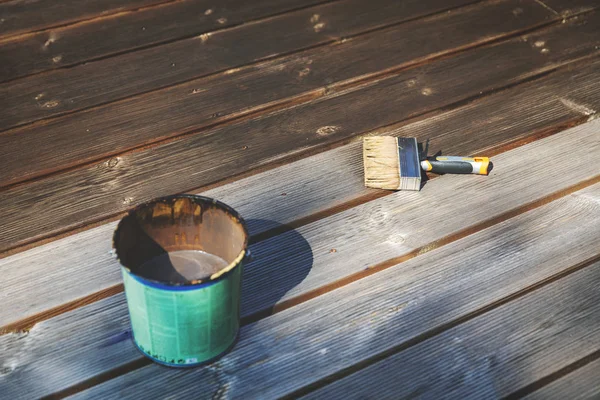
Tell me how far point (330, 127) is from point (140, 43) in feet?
2.45

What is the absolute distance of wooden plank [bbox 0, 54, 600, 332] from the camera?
166cm

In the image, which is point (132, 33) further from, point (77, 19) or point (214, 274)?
point (214, 274)

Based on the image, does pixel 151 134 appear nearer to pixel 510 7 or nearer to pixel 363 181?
pixel 363 181

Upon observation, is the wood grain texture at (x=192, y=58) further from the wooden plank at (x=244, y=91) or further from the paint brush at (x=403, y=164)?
the paint brush at (x=403, y=164)

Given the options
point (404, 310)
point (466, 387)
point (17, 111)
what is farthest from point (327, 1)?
point (466, 387)

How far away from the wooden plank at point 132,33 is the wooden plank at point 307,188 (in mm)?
621

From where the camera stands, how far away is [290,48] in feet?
8.01

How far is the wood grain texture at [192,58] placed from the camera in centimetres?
221

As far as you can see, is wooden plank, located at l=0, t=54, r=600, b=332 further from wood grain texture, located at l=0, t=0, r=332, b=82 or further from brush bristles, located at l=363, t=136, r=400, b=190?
wood grain texture, located at l=0, t=0, r=332, b=82

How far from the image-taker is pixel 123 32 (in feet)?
8.14

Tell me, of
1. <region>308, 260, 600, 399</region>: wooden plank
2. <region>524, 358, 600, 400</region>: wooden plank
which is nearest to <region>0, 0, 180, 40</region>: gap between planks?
<region>308, 260, 600, 399</region>: wooden plank

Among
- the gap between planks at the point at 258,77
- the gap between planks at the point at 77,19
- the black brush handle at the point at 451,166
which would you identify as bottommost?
the black brush handle at the point at 451,166

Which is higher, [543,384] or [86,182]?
[86,182]

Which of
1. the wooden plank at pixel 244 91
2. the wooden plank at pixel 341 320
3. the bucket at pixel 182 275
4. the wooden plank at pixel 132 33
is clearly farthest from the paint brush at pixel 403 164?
the wooden plank at pixel 132 33
